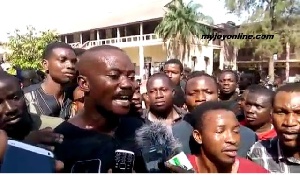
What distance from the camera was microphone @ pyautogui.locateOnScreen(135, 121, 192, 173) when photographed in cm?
190

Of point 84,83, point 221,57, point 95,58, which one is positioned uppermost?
point 221,57

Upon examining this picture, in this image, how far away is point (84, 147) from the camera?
6.00 ft

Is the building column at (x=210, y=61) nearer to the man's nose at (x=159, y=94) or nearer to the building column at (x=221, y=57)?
the building column at (x=221, y=57)

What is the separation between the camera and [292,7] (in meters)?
24.5

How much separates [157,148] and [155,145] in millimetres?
17

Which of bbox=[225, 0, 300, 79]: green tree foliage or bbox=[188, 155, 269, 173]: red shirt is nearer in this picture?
bbox=[188, 155, 269, 173]: red shirt

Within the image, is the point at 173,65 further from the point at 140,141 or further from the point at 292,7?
the point at 292,7

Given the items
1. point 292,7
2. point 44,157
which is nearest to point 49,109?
point 44,157

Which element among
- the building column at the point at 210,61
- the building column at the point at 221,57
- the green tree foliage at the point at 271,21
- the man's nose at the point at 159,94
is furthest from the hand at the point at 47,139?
the building column at the point at 221,57

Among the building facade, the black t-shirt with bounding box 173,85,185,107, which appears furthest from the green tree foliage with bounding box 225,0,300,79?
the black t-shirt with bounding box 173,85,185,107

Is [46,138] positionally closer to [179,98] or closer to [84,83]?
[84,83]

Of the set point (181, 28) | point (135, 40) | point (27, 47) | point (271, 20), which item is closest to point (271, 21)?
point (271, 20)

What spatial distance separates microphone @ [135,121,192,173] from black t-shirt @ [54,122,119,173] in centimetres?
14

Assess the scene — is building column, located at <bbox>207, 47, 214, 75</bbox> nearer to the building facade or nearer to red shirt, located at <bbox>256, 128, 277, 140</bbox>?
the building facade
